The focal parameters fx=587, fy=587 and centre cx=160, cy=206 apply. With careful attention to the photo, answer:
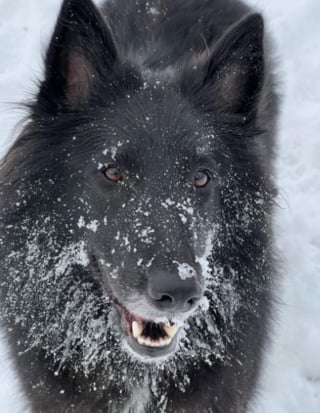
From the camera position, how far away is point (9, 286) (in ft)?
10.3

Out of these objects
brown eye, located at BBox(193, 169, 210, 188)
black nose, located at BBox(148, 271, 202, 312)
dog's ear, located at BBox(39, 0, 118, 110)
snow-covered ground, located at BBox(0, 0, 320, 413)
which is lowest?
snow-covered ground, located at BBox(0, 0, 320, 413)

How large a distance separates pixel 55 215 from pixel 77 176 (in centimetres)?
23

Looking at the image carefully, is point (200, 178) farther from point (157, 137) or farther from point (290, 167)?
point (290, 167)

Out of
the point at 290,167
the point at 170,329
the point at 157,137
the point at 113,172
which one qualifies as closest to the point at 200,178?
the point at 157,137

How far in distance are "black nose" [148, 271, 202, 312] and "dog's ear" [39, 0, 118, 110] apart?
1.09m

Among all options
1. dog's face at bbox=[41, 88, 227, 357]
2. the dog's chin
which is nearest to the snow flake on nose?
dog's face at bbox=[41, 88, 227, 357]

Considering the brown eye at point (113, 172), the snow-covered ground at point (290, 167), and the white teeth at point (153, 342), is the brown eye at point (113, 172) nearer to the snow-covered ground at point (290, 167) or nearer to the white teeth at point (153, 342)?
the snow-covered ground at point (290, 167)

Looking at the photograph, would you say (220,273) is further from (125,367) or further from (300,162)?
(300,162)

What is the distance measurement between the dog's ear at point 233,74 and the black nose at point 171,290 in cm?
108

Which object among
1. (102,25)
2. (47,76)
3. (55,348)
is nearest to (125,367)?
(55,348)

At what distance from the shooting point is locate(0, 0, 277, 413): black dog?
2805mm

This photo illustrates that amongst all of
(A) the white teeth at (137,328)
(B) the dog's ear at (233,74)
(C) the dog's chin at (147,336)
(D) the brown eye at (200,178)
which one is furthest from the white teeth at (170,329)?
(B) the dog's ear at (233,74)

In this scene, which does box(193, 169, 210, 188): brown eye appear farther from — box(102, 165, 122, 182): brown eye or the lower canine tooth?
the lower canine tooth

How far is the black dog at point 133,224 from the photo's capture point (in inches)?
110
